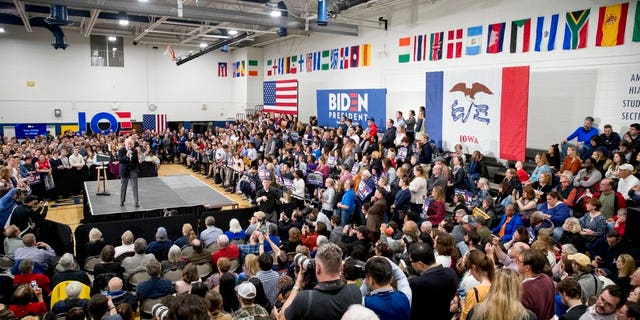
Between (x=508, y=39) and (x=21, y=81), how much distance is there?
70.0 feet

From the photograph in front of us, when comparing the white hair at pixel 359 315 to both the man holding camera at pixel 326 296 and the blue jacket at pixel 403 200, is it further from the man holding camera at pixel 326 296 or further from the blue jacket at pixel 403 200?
the blue jacket at pixel 403 200

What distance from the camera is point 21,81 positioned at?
20.9 metres

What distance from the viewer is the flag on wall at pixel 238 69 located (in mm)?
24684

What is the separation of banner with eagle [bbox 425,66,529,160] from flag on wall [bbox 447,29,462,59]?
147 centimetres

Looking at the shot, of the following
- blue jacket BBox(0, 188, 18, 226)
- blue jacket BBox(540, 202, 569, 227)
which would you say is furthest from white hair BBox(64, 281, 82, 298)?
blue jacket BBox(540, 202, 569, 227)

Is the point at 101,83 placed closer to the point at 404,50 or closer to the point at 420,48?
the point at 404,50

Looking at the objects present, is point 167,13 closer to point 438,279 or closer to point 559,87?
point 559,87

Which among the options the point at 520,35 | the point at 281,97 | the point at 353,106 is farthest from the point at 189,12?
the point at 520,35

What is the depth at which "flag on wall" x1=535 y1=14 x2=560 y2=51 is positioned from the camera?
984 centimetres

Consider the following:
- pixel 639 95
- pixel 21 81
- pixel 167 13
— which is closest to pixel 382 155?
pixel 639 95

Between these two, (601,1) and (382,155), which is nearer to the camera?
(601,1)

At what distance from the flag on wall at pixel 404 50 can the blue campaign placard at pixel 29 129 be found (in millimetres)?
17722

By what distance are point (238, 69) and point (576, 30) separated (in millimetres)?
18906

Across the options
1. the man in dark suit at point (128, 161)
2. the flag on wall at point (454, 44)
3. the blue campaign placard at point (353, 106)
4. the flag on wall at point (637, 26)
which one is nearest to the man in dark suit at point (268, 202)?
the man in dark suit at point (128, 161)
